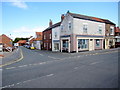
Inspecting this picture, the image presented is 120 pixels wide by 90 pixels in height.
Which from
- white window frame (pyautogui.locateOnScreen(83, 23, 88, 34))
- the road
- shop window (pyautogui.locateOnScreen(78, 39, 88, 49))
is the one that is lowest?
the road

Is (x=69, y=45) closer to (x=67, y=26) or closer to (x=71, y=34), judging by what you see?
(x=71, y=34)

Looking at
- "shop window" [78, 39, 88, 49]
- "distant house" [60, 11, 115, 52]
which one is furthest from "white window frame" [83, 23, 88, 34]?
"shop window" [78, 39, 88, 49]

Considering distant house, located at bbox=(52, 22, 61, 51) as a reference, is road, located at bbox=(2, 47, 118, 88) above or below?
below

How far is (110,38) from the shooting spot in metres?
29.0

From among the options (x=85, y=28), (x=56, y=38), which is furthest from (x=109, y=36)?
(x=56, y=38)

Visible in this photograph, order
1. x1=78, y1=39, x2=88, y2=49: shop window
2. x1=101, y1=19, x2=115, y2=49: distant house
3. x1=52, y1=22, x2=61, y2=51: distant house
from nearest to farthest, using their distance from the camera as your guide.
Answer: x1=78, y1=39, x2=88, y2=49: shop window → x1=52, y1=22, x2=61, y2=51: distant house → x1=101, y1=19, x2=115, y2=49: distant house

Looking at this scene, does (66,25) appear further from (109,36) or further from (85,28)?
(109,36)

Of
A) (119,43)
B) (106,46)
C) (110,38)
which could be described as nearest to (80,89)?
(106,46)

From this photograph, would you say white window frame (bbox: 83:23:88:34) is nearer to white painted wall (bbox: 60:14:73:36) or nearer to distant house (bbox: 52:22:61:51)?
white painted wall (bbox: 60:14:73:36)

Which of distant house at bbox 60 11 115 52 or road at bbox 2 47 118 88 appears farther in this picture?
distant house at bbox 60 11 115 52

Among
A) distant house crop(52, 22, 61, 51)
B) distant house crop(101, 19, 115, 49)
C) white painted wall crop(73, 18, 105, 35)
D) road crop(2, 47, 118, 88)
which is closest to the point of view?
road crop(2, 47, 118, 88)

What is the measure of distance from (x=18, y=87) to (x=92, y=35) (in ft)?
74.3

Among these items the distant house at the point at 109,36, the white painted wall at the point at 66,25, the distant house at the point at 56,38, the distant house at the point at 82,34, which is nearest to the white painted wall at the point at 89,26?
the distant house at the point at 82,34

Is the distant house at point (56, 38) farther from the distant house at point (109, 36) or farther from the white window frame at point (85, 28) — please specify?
the distant house at point (109, 36)
